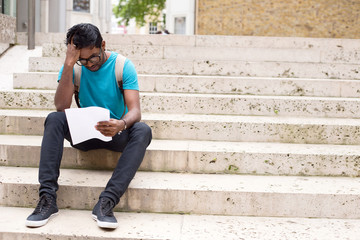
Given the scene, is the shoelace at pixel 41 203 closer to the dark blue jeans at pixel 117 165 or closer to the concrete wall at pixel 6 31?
the dark blue jeans at pixel 117 165

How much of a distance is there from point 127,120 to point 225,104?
5.04ft

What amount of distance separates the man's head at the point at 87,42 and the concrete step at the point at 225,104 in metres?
1.26

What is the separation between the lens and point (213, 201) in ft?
10.5

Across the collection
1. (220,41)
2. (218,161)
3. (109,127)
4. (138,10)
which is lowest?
(218,161)

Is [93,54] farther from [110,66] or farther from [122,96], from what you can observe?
[122,96]

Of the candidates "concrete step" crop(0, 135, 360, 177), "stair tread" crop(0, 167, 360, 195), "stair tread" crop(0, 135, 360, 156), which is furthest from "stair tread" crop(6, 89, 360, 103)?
"stair tread" crop(0, 167, 360, 195)

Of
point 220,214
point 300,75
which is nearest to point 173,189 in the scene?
point 220,214

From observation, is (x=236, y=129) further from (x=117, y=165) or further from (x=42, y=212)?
(x=42, y=212)

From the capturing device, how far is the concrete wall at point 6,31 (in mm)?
6105

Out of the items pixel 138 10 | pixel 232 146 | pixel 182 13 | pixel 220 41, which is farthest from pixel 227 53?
pixel 138 10

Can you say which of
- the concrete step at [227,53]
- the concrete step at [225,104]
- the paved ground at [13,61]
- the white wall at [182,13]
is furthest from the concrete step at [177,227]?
the white wall at [182,13]

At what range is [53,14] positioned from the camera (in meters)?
11.8

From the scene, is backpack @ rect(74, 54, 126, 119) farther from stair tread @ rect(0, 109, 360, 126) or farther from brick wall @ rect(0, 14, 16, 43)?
brick wall @ rect(0, 14, 16, 43)

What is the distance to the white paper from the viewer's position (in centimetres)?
297
